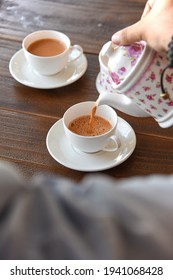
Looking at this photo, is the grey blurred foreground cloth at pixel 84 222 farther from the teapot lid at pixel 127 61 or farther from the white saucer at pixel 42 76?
the white saucer at pixel 42 76

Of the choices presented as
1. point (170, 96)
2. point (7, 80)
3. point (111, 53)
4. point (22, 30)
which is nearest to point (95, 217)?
point (170, 96)

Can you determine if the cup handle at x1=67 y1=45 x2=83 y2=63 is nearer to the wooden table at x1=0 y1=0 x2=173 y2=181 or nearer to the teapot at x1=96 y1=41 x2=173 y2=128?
the wooden table at x1=0 y1=0 x2=173 y2=181

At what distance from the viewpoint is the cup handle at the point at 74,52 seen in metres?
1.27

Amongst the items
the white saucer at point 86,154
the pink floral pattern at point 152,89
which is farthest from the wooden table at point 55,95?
the pink floral pattern at point 152,89

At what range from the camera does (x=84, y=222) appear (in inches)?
20.5

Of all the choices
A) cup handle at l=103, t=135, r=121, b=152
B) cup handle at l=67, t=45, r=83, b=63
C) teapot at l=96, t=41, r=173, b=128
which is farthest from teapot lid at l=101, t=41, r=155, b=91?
cup handle at l=67, t=45, r=83, b=63

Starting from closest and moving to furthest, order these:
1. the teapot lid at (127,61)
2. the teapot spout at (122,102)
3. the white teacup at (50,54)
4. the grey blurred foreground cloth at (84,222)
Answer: the grey blurred foreground cloth at (84,222), the teapot lid at (127,61), the teapot spout at (122,102), the white teacup at (50,54)

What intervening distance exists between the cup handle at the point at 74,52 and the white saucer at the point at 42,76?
1 centimetres

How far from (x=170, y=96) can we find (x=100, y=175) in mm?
211

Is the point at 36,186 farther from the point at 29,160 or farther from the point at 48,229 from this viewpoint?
the point at 29,160

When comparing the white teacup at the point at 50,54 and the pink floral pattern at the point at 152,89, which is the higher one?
the pink floral pattern at the point at 152,89

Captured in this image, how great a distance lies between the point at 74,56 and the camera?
1276mm

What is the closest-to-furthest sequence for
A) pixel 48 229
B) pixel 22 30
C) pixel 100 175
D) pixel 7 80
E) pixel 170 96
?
pixel 48 229
pixel 170 96
pixel 100 175
pixel 7 80
pixel 22 30

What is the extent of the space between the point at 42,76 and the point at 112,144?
0.29 m
